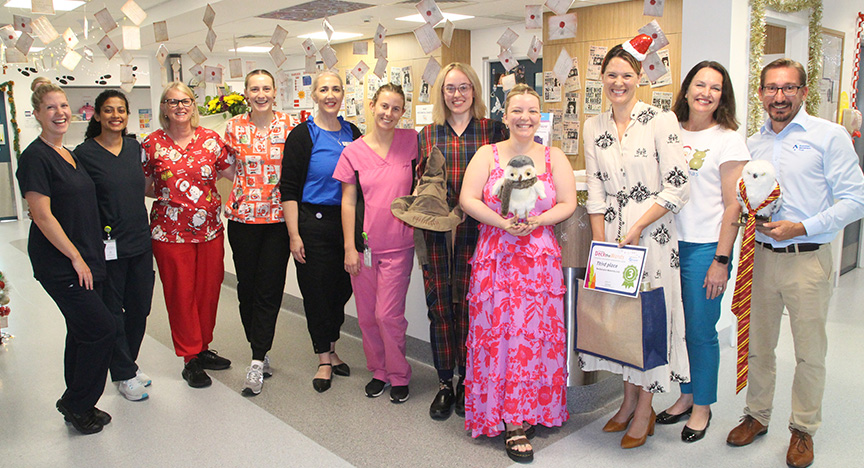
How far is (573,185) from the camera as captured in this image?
2385 millimetres

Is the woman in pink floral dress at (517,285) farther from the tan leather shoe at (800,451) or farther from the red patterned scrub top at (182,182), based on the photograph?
the red patterned scrub top at (182,182)

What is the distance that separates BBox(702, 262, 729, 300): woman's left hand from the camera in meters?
2.29

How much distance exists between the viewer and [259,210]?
302cm

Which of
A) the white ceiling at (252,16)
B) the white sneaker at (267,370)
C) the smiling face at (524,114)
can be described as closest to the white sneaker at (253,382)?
the white sneaker at (267,370)

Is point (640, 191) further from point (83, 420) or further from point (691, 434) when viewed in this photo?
point (83, 420)

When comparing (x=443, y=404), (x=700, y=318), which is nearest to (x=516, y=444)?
(x=443, y=404)

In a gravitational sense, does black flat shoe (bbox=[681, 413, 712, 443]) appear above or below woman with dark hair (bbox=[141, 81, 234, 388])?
below

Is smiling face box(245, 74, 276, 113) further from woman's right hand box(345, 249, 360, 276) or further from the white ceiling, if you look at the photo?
the white ceiling

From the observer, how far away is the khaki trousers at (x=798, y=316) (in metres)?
2.24

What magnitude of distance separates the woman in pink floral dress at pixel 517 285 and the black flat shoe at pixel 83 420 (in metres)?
1.66

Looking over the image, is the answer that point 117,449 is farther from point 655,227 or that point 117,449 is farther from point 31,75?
point 31,75

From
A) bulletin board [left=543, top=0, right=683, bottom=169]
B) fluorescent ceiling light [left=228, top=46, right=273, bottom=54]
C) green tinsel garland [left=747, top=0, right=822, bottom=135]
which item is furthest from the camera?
fluorescent ceiling light [left=228, top=46, right=273, bottom=54]

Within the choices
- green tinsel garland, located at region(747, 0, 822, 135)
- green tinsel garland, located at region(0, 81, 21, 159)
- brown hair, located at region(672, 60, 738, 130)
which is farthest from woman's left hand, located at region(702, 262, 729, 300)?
green tinsel garland, located at region(0, 81, 21, 159)

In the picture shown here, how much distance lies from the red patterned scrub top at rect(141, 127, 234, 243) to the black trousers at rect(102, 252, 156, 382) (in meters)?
0.17
